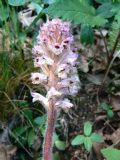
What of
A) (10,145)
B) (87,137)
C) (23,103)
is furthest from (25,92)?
(87,137)

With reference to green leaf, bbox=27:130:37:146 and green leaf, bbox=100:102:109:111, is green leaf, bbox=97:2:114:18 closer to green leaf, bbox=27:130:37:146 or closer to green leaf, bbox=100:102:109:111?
green leaf, bbox=100:102:109:111

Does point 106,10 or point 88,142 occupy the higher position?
point 106,10

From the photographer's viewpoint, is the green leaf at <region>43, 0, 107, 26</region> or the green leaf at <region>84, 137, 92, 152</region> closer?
the green leaf at <region>43, 0, 107, 26</region>

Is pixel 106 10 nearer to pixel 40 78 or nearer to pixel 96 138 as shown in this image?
pixel 96 138

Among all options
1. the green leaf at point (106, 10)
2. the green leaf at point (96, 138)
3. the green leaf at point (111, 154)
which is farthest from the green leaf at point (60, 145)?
the green leaf at point (106, 10)

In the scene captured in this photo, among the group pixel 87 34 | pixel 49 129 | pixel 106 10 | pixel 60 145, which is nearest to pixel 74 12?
pixel 106 10

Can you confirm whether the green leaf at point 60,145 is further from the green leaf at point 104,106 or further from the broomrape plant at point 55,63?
the broomrape plant at point 55,63

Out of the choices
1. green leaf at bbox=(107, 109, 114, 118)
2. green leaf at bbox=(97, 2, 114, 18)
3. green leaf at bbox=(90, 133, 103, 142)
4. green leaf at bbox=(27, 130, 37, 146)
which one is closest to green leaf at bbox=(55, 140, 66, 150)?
green leaf at bbox=(27, 130, 37, 146)

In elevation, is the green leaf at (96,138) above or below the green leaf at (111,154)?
below
